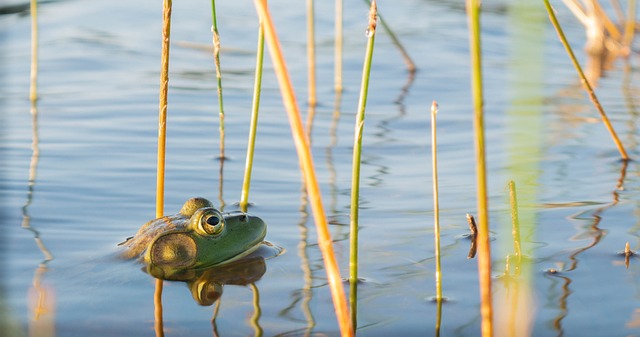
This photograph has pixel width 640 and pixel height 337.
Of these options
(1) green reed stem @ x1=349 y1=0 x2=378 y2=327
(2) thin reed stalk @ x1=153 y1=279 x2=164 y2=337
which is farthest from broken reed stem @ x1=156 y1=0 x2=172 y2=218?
(1) green reed stem @ x1=349 y1=0 x2=378 y2=327

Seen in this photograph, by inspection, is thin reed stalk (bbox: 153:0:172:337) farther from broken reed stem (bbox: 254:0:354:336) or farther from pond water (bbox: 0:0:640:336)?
broken reed stem (bbox: 254:0:354:336)

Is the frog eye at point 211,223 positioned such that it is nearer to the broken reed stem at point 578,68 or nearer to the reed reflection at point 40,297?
the reed reflection at point 40,297

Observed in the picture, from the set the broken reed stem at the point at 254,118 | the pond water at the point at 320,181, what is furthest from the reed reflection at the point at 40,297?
the broken reed stem at the point at 254,118

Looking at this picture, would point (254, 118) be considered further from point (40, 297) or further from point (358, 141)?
point (358, 141)

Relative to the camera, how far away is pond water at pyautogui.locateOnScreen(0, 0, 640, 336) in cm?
275

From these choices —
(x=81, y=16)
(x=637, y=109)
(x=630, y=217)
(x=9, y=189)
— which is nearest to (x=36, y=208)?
(x=9, y=189)

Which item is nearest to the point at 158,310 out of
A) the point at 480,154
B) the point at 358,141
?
the point at 358,141

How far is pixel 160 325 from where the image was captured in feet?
9.02

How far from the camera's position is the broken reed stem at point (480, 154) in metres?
1.65

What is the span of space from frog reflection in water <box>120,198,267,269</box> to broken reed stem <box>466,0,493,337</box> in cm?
141

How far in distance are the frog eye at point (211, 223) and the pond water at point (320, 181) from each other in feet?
0.66

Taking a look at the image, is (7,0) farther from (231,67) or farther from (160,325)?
(160,325)

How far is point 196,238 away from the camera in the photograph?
3203mm

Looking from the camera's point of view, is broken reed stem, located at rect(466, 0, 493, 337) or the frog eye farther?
the frog eye
